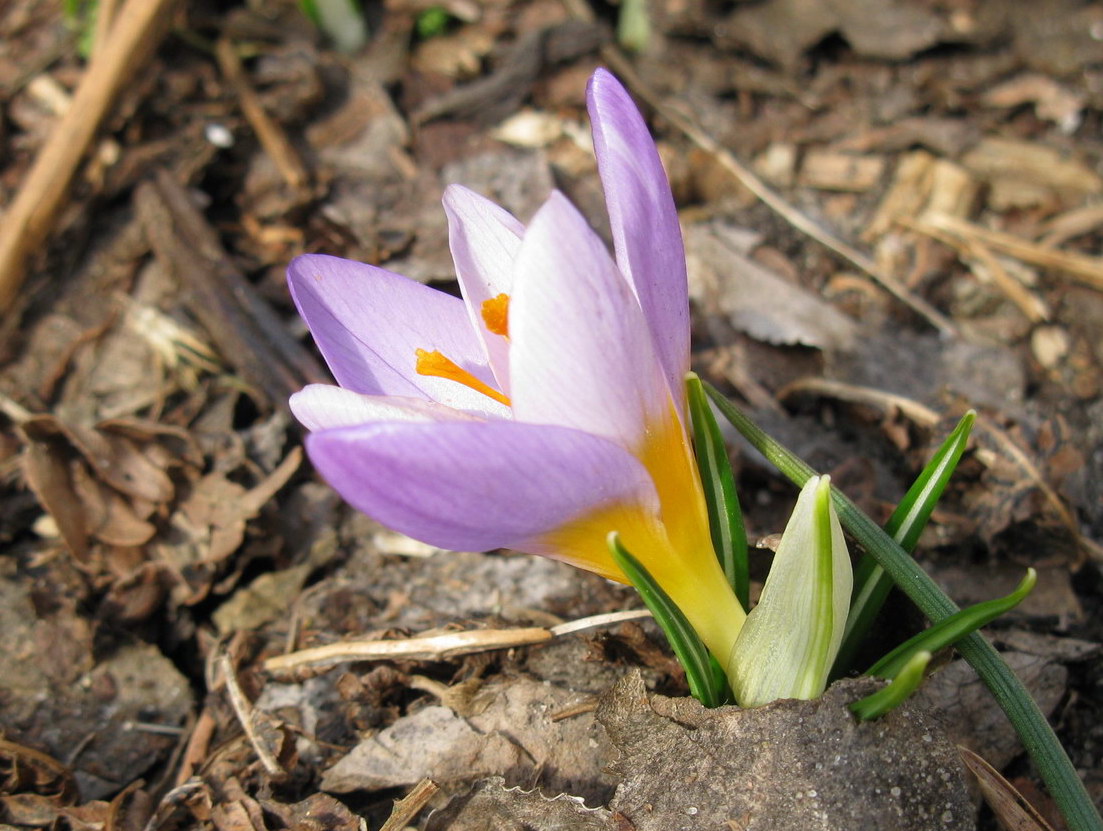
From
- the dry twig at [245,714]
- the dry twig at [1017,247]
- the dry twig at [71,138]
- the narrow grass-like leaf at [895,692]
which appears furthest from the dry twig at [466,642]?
the dry twig at [1017,247]

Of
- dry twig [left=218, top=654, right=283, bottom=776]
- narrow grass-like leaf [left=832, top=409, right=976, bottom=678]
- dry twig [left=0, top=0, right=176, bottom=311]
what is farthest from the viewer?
dry twig [left=0, top=0, right=176, bottom=311]

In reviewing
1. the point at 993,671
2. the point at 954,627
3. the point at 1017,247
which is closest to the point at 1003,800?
the point at 993,671

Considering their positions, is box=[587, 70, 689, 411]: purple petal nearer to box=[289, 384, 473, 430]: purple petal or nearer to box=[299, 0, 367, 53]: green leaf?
box=[289, 384, 473, 430]: purple petal

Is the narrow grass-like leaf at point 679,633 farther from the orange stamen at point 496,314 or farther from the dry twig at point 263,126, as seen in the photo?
the dry twig at point 263,126

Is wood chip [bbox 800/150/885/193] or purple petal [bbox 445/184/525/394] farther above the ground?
purple petal [bbox 445/184/525/394]

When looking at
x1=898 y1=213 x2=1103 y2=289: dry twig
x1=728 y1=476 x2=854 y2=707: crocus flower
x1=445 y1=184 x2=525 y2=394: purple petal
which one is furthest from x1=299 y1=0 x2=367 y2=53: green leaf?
x1=728 y1=476 x2=854 y2=707: crocus flower

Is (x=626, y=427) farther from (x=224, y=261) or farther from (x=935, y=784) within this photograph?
(x=224, y=261)
